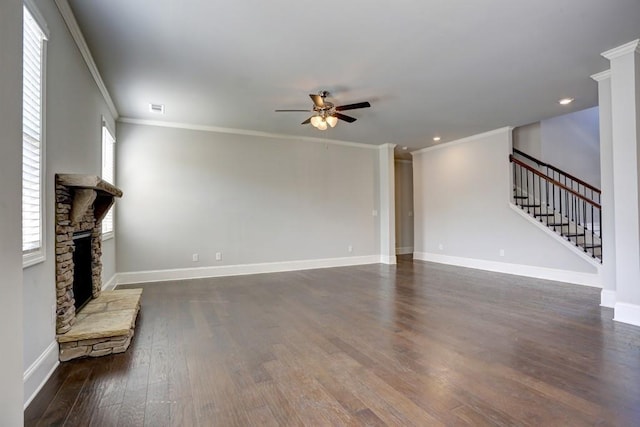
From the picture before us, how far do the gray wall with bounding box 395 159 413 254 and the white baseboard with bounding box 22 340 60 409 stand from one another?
319 inches

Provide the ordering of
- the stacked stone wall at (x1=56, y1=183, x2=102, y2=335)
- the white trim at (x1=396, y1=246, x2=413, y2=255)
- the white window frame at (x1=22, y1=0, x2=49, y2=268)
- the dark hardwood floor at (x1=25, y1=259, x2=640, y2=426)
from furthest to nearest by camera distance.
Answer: the white trim at (x1=396, y1=246, x2=413, y2=255) → the stacked stone wall at (x1=56, y1=183, x2=102, y2=335) → the white window frame at (x1=22, y1=0, x2=49, y2=268) → the dark hardwood floor at (x1=25, y1=259, x2=640, y2=426)

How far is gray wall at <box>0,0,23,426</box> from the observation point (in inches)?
49.2

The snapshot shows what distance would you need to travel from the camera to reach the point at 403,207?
9.45 metres

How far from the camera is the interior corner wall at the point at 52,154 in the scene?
2.11 meters

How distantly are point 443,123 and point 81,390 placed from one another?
6.05m

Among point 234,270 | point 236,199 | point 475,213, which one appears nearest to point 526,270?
point 475,213

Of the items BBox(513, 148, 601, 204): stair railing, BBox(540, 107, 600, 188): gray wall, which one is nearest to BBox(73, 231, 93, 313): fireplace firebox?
BBox(513, 148, 601, 204): stair railing

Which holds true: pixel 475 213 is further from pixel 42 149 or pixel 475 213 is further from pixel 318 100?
pixel 42 149

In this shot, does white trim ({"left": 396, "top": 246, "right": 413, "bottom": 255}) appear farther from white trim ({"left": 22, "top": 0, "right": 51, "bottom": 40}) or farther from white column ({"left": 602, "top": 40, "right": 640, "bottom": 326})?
white trim ({"left": 22, "top": 0, "right": 51, "bottom": 40})

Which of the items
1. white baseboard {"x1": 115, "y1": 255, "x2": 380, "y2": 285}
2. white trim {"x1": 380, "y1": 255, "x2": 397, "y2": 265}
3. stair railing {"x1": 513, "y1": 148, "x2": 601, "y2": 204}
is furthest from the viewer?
white trim {"x1": 380, "y1": 255, "x2": 397, "y2": 265}

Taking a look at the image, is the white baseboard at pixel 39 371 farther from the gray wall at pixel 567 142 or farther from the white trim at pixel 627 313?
the gray wall at pixel 567 142

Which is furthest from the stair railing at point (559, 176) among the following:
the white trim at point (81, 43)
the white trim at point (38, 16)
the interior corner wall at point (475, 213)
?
the white trim at point (38, 16)

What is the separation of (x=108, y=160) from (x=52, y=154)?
8.69ft

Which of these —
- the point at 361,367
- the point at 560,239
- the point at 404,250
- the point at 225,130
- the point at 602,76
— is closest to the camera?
the point at 361,367
